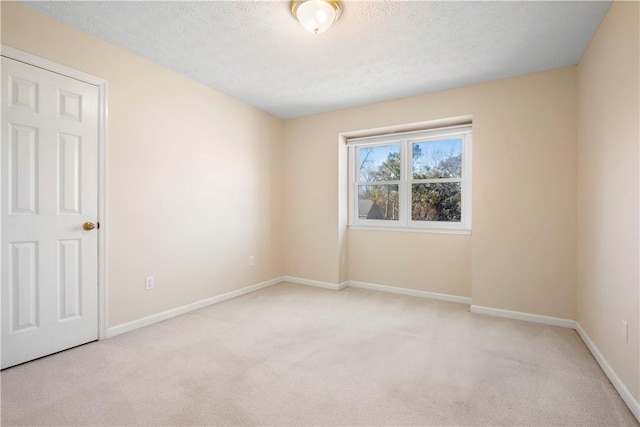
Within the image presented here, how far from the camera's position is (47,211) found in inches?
92.4

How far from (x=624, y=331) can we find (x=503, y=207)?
5.18ft

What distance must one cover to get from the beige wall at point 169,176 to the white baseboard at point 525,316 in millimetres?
2774

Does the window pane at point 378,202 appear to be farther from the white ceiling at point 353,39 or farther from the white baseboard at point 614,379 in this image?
the white baseboard at point 614,379

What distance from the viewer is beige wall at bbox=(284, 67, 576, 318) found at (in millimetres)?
3008

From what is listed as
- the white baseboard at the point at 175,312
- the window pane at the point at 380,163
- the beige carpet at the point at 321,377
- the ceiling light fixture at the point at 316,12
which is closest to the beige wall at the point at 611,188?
the beige carpet at the point at 321,377

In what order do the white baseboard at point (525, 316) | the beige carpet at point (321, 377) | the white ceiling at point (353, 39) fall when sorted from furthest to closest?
the white baseboard at point (525, 316) < the white ceiling at point (353, 39) < the beige carpet at point (321, 377)

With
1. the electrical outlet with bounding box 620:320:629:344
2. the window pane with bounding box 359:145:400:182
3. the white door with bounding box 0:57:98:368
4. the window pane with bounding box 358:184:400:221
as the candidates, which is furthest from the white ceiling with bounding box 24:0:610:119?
the electrical outlet with bounding box 620:320:629:344

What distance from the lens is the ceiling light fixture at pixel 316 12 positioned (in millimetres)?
2096

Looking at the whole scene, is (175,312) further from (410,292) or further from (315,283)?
(410,292)

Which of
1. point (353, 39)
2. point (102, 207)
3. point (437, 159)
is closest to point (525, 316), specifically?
point (437, 159)

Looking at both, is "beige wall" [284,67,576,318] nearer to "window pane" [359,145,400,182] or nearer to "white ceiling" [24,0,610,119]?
"white ceiling" [24,0,610,119]

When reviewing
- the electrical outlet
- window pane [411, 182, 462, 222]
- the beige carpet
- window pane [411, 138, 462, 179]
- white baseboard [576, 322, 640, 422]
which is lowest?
the beige carpet

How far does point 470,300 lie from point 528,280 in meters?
0.72

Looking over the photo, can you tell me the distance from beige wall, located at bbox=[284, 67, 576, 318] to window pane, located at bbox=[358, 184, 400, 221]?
10.9 inches
